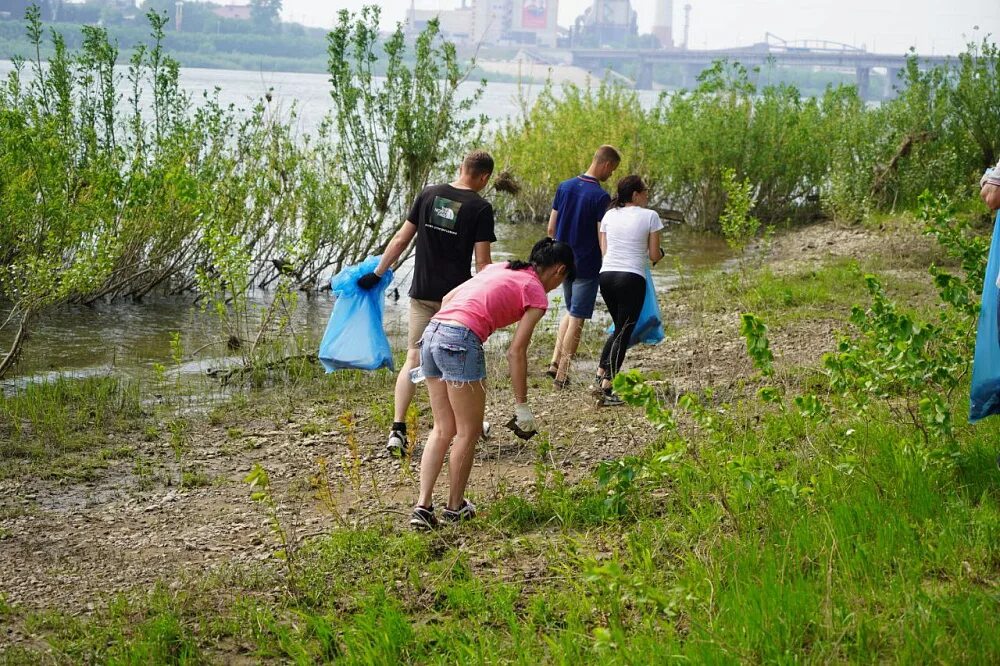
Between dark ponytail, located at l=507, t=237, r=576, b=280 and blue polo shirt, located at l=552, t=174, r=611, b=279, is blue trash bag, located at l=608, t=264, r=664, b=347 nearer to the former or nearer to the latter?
blue polo shirt, located at l=552, t=174, r=611, b=279

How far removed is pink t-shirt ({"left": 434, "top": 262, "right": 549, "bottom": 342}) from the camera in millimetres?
5293

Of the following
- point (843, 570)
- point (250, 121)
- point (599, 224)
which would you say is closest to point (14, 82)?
point (250, 121)

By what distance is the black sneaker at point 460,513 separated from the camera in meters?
5.58

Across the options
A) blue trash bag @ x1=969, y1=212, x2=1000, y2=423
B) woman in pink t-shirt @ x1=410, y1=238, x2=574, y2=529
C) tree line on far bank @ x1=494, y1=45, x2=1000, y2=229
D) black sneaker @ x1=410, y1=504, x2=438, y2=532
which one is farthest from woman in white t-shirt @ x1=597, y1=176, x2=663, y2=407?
tree line on far bank @ x1=494, y1=45, x2=1000, y2=229

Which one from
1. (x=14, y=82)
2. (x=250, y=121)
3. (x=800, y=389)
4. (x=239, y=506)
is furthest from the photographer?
(x=250, y=121)

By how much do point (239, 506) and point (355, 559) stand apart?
136cm

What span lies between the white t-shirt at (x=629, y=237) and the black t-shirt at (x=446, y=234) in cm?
148

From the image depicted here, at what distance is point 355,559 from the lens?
5219 mm

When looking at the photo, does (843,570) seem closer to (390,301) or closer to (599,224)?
(599,224)

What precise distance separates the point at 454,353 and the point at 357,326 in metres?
2.74

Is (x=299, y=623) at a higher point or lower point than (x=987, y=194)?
lower

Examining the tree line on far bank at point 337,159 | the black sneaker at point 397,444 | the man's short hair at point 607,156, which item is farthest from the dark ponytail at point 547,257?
A: the tree line on far bank at point 337,159

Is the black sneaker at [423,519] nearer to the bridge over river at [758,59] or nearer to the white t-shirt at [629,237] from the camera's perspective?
the white t-shirt at [629,237]

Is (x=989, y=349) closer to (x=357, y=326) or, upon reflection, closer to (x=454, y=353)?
(x=454, y=353)
